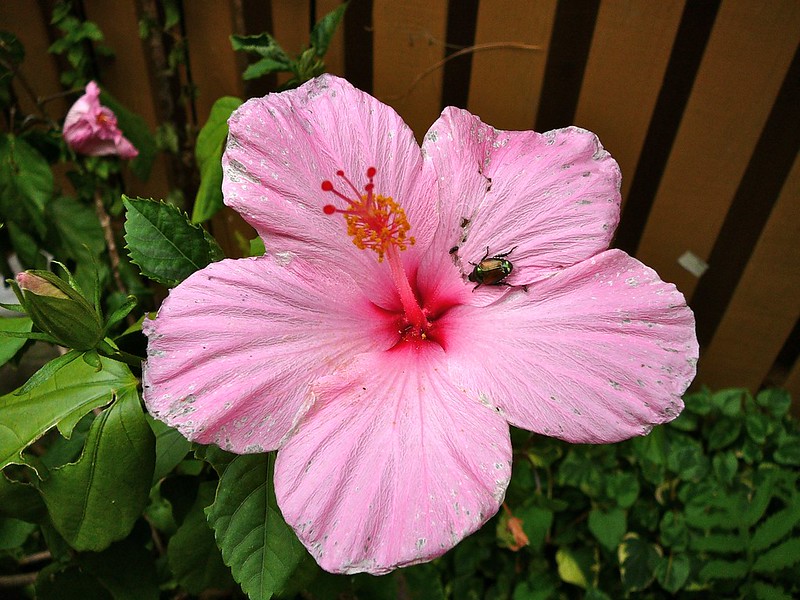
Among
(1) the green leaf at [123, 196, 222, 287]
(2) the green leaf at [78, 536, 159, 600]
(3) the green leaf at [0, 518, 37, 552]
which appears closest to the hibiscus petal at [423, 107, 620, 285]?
(1) the green leaf at [123, 196, 222, 287]

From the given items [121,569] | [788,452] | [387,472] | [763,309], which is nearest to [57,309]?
[387,472]

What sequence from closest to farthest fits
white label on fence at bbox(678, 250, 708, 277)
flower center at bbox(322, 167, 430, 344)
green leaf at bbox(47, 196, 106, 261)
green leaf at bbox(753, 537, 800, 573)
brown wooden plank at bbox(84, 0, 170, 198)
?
flower center at bbox(322, 167, 430, 344)
green leaf at bbox(753, 537, 800, 573)
green leaf at bbox(47, 196, 106, 261)
brown wooden plank at bbox(84, 0, 170, 198)
white label on fence at bbox(678, 250, 708, 277)

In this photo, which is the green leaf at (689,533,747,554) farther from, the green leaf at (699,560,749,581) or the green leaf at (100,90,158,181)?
the green leaf at (100,90,158,181)

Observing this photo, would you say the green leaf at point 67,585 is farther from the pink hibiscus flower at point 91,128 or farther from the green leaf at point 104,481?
the pink hibiscus flower at point 91,128

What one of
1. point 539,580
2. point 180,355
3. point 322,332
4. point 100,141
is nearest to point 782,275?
point 539,580

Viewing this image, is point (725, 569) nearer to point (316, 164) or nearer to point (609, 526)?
point (609, 526)
